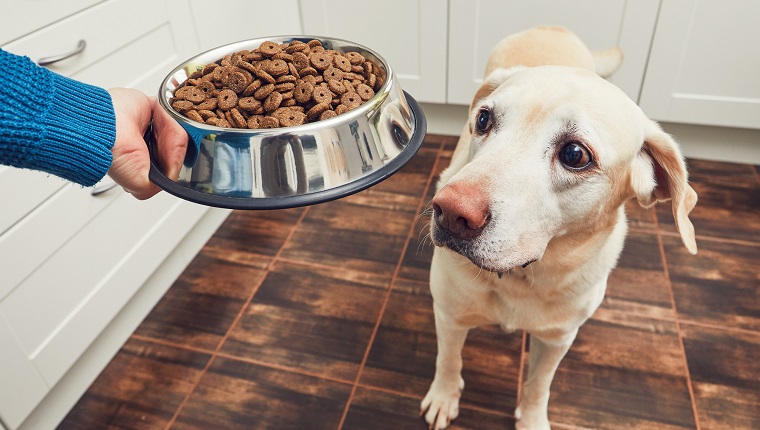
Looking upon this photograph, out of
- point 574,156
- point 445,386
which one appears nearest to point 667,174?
point 574,156

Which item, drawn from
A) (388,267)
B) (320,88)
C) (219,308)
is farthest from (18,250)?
(388,267)

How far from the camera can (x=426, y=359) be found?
5.77ft

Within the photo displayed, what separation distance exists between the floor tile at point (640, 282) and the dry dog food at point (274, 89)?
1.31 metres

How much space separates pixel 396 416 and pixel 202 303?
838 mm

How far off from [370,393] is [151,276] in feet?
2.98

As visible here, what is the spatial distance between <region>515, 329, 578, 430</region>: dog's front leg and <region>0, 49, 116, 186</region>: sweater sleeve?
1.06 m

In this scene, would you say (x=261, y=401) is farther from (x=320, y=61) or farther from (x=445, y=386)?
(x=320, y=61)

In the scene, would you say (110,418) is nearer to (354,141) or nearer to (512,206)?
(354,141)

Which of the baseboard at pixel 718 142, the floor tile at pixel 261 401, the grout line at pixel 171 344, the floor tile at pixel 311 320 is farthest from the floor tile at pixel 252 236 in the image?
the baseboard at pixel 718 142

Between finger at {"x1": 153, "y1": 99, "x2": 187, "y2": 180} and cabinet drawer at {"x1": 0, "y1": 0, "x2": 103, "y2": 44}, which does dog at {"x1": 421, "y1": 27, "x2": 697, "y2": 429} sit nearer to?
finger at {"x1": 153, "y1": 99, "x2": 187, "y2": 180}

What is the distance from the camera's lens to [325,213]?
7.86 ft

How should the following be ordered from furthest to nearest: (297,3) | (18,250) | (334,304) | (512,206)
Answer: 1. (297,3)
2. (334,304)
3. (18,250)
4. (512,206)

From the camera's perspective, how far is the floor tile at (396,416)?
62.3 inches

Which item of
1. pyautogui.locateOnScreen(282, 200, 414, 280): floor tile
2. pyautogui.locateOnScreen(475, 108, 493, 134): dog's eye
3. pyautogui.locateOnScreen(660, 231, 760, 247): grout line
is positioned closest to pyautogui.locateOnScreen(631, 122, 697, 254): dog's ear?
pyautogui.locateOnScreen(475, 108, 493, 134): dog's eye
